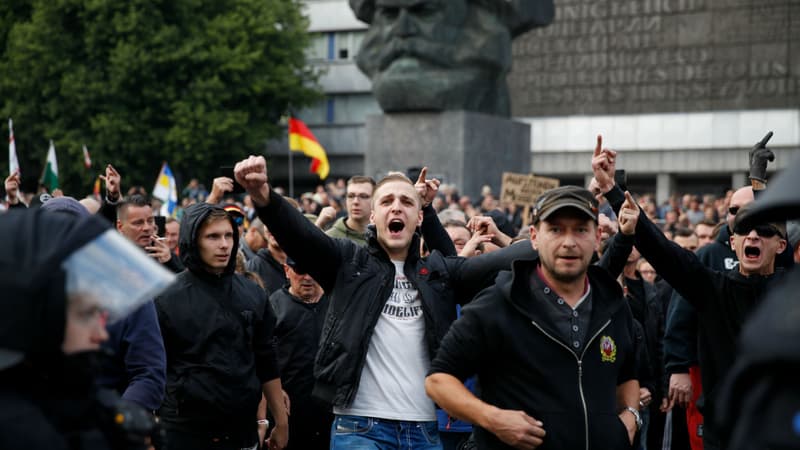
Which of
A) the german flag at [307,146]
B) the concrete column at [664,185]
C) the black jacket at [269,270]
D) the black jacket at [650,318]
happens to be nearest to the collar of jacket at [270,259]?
the black jacket at [269,270]

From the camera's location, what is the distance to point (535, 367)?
15.4ft

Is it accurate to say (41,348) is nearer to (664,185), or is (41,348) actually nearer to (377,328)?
(377,328)

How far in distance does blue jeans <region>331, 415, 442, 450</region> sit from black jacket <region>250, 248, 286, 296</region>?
13.1 feet

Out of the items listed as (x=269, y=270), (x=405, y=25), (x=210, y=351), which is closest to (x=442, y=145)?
(x=405, y=25)

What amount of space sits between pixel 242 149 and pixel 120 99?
4.78m

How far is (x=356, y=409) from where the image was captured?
5688mm

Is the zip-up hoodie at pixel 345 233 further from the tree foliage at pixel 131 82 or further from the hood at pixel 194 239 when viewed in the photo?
the tree foliage at pixel 131 82

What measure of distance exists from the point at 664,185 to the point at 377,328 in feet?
136

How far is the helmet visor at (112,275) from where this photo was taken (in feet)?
10.2

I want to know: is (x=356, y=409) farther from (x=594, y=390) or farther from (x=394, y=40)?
(x=394, y=40)

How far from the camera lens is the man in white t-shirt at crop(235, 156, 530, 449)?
5.65m

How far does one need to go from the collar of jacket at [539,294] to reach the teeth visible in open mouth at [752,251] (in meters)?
1.54

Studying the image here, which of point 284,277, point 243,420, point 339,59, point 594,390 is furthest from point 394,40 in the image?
point 339,59

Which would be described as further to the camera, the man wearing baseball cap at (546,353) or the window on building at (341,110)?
the window on building at (341,110)
